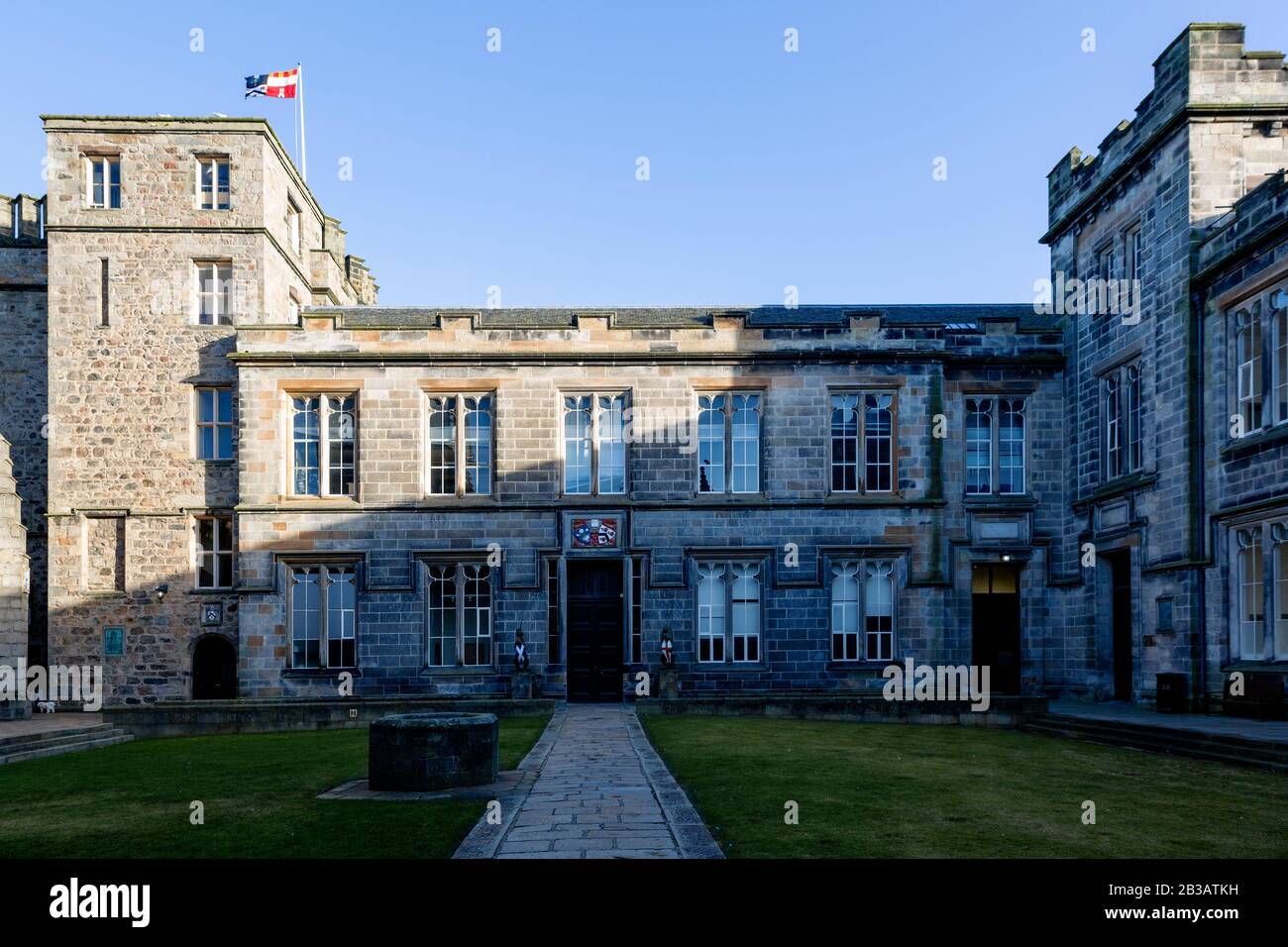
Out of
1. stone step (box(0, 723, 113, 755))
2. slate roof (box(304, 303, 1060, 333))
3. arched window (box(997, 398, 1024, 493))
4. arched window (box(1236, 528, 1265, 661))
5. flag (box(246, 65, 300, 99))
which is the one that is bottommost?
stone step (box(0, 723, 113, 755))

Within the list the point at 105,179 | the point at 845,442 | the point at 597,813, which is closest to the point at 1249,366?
the point at 845,442

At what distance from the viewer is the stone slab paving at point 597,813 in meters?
8.77

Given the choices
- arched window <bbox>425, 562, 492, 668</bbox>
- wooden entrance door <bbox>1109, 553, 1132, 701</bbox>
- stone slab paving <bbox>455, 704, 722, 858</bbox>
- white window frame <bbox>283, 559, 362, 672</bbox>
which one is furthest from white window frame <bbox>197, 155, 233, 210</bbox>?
wooden entrance door <bbox>1109, 553, 1132, 701</bbox>

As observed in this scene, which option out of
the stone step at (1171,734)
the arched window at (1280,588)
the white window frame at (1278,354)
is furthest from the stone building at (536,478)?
the arched window at (1280,588)

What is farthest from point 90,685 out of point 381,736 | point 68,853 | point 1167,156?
point 1167,156

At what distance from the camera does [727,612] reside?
2705 centimetres

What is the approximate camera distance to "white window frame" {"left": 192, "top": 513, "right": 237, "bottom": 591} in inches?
1099

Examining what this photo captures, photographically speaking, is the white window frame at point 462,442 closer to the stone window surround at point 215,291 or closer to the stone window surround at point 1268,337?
the stone window surround at point 215,291

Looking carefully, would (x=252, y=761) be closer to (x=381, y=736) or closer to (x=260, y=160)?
(x=381, y=736)

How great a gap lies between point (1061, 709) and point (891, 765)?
9.88 meters

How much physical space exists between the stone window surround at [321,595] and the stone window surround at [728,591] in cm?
842

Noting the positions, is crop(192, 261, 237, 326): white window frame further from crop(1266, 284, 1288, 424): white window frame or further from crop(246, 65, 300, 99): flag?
crop(1266, 284, 1288, 424): white window frame

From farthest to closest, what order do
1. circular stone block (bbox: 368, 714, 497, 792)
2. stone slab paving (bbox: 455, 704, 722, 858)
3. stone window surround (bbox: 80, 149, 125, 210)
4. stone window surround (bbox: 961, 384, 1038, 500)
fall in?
stone window surround (bbox: 80, 149, 125, 210) < stone window surround (bbox: 961, 384, 1038, 500) < circular stone block (bbox: 368, 714, 497, 792) < stone slab paving (bbox: 455, 704, 722, 858)

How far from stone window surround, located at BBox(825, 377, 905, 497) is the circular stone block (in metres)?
16.2
